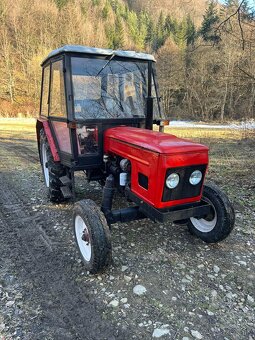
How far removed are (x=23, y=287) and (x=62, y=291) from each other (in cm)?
38

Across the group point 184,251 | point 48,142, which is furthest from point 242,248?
point 48,142

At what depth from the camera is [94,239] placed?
2.77m

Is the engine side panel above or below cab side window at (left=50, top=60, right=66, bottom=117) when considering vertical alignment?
below

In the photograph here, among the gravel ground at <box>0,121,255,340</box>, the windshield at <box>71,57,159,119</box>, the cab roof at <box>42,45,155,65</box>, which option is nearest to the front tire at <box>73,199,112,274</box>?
the gravel ground at <box>0,121,255,340</box>

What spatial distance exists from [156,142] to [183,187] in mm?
516

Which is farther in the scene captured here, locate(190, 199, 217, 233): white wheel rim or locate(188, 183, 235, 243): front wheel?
locate(190, 199, 217, 233): white wheel rim

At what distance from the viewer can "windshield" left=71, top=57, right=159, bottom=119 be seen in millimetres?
3596

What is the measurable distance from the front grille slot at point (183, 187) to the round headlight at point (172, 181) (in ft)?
0.10

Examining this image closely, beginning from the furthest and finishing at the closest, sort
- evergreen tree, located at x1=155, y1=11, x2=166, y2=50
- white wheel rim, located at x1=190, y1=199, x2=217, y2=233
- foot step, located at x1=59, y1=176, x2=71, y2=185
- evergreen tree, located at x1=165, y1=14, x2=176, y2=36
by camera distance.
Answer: evergreen tree, located at x1=165, y1=14, x2=176, y2=36 < evergreen tree, located at x1=155, y1=11, x2=166, y2=50 < foot step, located at x1=59, y1=176, x2=71, y2=185 < white wheel rim, located at x1=190, y1=199, x2=217, y2=233

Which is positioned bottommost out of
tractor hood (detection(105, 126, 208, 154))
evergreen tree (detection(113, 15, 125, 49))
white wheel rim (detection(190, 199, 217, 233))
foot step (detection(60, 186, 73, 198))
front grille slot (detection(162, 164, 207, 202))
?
white wheel rim (detection(190, 199, 217, 233))

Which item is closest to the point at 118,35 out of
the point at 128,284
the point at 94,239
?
the point at 94,239

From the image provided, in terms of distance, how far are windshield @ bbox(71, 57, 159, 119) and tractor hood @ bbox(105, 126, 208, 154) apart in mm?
426

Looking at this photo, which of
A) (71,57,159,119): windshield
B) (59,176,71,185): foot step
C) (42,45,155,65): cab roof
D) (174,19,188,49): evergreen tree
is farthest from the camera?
(174,19,188,49): evergreen tree

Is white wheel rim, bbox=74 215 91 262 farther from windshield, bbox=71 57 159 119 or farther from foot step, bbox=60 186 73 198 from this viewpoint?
windshield, bbox=71 57 159 119
